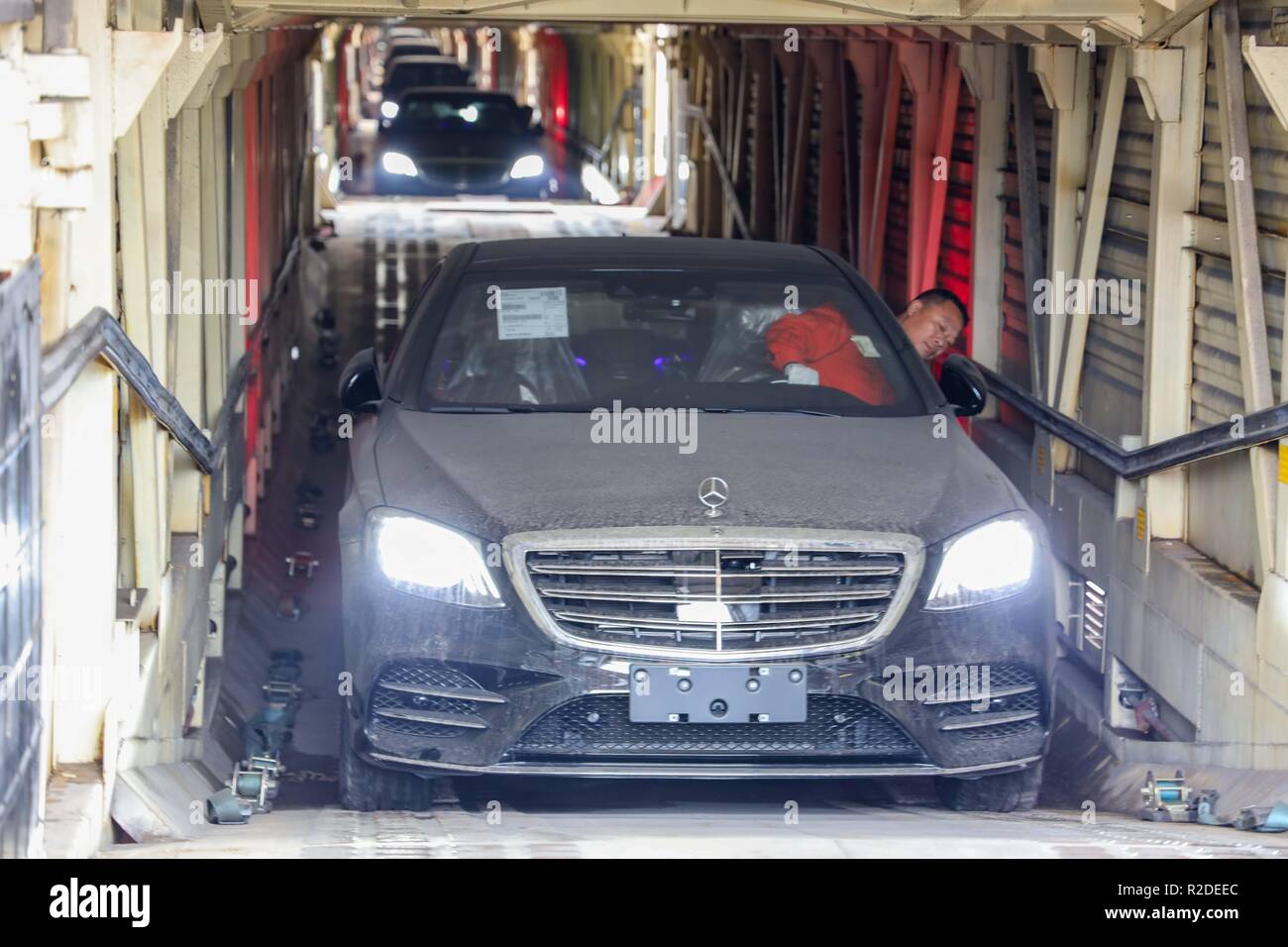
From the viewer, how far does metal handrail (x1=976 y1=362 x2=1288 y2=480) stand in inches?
236

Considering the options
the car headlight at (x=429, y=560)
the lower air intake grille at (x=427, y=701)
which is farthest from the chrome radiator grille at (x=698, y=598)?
the lower air intake grille at (x=427, y=701)

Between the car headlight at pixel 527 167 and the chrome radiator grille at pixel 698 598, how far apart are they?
72.1ft

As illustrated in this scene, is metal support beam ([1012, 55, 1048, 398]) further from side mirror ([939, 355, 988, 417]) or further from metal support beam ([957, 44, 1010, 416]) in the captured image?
side mirror ([939, 355, 988, 417])

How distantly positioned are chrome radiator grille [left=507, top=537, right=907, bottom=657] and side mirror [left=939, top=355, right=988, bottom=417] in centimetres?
142

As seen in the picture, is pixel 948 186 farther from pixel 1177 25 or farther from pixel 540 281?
pixel 540 281

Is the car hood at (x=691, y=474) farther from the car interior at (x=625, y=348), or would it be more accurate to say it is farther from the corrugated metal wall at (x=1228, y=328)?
the corrugated metal wall at (x=1228, y=328)

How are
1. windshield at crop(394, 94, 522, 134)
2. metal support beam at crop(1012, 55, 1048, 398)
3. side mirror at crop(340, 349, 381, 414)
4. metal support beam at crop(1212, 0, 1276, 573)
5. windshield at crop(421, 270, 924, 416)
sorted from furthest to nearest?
windshield at crop(394, 94, 522, 134) → metal support beam at crop(1012, 55, 1048, 398) → side mirror at crop(340, 349, 381, 414) → windshield at crop(421, 270, 924, 416) → metal support beam at crop(1212, 0, 1276, 573)

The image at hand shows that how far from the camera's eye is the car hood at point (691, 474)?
5.29m

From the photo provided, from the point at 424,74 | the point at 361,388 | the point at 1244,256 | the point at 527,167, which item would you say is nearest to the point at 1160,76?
the point at 1244,256

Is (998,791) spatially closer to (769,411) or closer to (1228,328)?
(769,411)

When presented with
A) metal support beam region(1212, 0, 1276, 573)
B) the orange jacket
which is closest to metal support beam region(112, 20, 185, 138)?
the orange jacket

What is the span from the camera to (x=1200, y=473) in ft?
23.8
